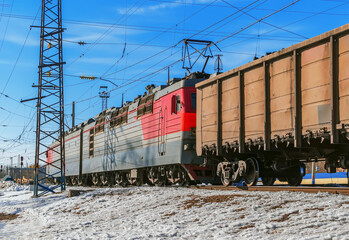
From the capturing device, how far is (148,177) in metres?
21.6

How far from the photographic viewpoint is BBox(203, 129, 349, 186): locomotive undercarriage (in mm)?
11859

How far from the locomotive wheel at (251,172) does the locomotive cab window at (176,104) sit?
430cm

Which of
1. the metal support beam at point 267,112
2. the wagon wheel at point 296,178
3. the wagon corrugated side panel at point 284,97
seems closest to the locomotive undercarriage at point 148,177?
the wagon corrugated side panel at point 284,97

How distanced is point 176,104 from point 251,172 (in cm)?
471

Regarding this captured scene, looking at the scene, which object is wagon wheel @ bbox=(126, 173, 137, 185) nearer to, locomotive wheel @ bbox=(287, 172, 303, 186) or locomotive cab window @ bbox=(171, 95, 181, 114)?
locomotive cab window @ bbox=(171, 95, 181, 114)

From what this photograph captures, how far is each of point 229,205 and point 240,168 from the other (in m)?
4.64

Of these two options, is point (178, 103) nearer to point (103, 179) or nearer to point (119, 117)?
point (119, 117)

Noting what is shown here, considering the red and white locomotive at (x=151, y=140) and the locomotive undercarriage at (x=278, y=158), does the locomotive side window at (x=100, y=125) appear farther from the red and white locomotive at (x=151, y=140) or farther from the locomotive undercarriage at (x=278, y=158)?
the locomotive undercarriage at (x=278, y=158)

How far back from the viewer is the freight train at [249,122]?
10820 mm

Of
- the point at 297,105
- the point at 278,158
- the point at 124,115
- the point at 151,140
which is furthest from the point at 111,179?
the point at 297,105

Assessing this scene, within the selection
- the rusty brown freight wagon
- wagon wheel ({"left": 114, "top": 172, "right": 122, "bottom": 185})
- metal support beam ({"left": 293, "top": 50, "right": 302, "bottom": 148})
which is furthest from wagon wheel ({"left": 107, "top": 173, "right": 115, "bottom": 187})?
metal support beam ({"left": 293, "top": 50, "right": 302, "bottom": 148})

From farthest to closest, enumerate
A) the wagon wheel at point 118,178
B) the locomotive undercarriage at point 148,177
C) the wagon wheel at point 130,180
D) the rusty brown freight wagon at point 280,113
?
1. the wagon wheel at point 118,178
2. the wagon wheel at point 130,180
3. the locomotive undercarriage at point 148,177
4. the rusty brown freight wagon at point 280,113

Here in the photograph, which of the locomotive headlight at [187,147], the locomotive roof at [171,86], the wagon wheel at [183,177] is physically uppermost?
the locomotive roof at [171,86]

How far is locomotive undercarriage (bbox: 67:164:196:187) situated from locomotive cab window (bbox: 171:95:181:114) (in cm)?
228
